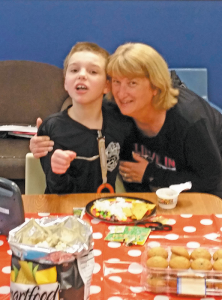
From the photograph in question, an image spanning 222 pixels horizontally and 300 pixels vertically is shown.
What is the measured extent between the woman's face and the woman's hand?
0.19 metres

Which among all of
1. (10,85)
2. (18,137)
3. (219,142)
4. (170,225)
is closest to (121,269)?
(170,225)

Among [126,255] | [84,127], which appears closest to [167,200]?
[126,255]

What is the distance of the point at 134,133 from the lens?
5.75 feet

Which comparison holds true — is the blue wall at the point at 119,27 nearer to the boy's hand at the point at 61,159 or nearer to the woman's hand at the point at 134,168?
the woman's hand at the point at 134,168

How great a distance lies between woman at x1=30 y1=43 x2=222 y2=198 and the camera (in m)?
1.62

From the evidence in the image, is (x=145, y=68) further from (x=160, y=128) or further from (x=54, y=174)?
(x=54, y=174)

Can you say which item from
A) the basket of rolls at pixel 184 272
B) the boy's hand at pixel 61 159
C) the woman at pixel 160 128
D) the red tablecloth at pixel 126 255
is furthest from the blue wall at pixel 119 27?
the basket of rolls at pixel 184 272

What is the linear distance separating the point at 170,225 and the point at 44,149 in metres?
0.67

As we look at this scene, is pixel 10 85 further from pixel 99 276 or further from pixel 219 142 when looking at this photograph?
pixel 99 276

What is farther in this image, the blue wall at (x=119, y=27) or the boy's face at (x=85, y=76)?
the blue wall at (x=119, y=27)

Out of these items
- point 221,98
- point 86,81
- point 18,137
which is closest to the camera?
point 86,81

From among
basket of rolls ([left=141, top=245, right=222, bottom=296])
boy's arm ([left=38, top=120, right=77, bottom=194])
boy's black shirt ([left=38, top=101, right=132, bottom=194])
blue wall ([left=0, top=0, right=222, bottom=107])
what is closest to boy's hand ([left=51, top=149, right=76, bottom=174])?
boy's arm ([left=38, top=120, right=77, bottom=194])

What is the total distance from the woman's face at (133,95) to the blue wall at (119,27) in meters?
1.39

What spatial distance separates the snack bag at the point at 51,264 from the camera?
25.6 inches
